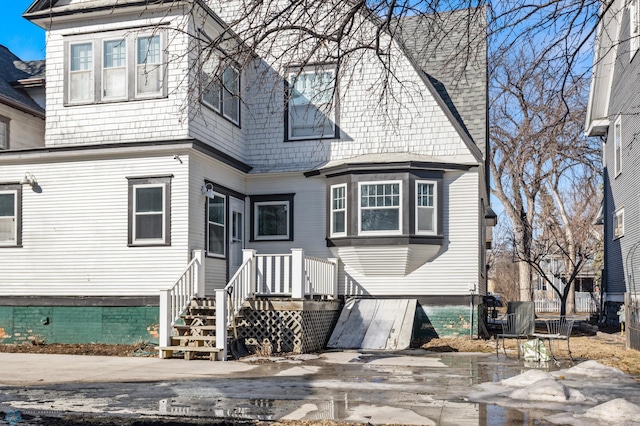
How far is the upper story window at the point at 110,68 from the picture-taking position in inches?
605

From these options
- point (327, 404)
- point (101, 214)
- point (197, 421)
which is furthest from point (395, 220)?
point (197, 421)

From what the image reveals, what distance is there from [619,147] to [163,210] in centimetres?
1365

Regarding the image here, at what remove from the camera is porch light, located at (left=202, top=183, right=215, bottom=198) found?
1566cm

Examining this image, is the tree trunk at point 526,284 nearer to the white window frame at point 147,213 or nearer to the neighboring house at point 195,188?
the neighboring house at point 195,188

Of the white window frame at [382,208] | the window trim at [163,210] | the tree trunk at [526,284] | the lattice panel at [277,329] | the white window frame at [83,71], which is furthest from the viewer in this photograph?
the tree trunk at [526,284]

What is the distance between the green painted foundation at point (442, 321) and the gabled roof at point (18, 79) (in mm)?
11508

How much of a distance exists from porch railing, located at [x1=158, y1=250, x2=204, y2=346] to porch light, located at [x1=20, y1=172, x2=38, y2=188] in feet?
13.8

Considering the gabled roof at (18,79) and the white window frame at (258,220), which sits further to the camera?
the gabled roof at (18,79)

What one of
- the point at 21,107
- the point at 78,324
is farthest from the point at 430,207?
the point at 21,107

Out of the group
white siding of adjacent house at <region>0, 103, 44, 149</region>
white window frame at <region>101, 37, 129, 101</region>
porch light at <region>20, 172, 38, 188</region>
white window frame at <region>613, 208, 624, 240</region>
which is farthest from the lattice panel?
white window frame at <region>613, 208, 624, 240</region>

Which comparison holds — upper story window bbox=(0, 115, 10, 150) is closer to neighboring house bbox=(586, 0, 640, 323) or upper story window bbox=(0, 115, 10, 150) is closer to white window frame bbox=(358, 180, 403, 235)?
white window frame bbox=(358, 180, 403, 235)

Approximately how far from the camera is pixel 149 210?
50.3 feet

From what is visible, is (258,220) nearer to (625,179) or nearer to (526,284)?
(625,179)

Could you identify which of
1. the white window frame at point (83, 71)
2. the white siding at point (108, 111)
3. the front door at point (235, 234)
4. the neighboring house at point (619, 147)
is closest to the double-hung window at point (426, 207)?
the front door at point (235, 234)
